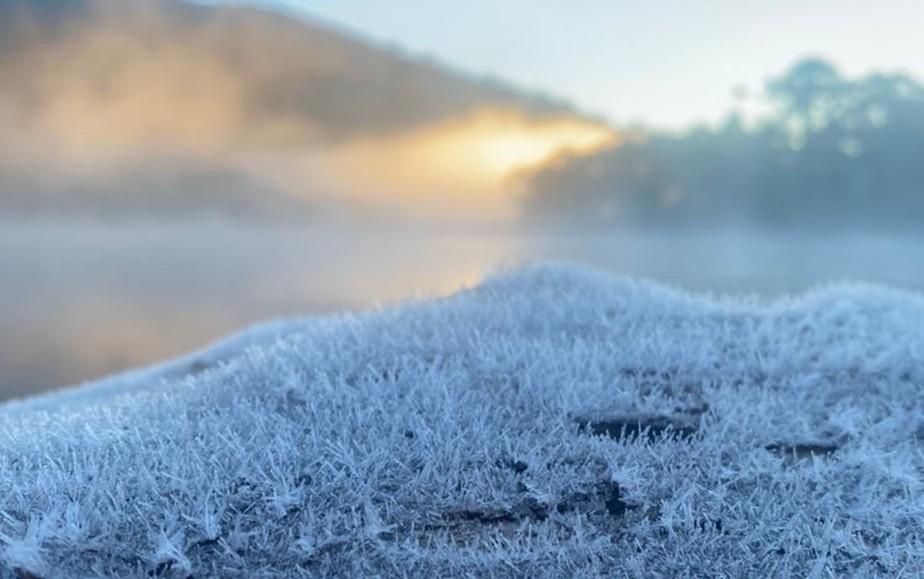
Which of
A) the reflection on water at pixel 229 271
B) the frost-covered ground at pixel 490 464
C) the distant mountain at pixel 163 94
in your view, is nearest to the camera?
the frost-covered ground at pixel 490 464

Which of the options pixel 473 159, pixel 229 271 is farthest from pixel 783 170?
pixel 229 271

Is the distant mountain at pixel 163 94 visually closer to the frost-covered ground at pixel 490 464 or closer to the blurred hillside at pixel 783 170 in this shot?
the blurred hillside at pixel 783 170

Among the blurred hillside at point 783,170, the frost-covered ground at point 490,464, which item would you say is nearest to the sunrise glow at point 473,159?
the blurred hillside at point 783,170

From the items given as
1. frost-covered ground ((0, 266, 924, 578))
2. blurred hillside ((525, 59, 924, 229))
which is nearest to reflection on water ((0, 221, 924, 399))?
blurred hillside ((525, 59, 924, 229))

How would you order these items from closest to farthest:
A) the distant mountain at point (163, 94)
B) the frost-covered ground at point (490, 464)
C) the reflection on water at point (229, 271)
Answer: the frost-covered ground at point (490, 464)
the reflection on water at point (229, 271)
the distant mountain at point (163, 94)

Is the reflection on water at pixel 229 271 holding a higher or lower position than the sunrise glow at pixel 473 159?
lower

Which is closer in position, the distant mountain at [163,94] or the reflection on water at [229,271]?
the reflection on water at [229,271]

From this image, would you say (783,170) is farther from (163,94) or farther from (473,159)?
(163,94)
